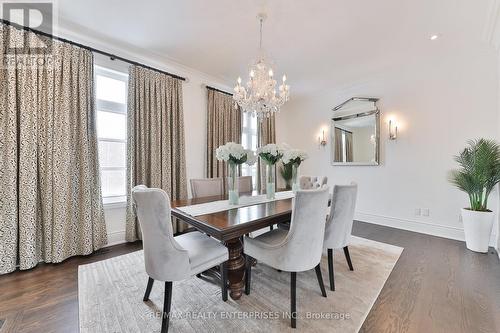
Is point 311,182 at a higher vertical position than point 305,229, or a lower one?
higher

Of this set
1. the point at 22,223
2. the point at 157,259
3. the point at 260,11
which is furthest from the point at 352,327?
the point at 22,223

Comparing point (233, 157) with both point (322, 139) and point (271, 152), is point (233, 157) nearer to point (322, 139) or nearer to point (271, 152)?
point (271, 152)

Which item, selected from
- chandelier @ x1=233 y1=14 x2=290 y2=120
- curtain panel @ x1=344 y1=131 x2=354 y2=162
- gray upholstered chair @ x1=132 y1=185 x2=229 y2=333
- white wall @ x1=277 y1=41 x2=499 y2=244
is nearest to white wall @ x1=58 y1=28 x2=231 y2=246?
chandelier @ x1=233 y1=14 x2=290 y2=120

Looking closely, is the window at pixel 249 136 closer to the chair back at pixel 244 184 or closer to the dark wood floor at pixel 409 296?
the chair back at pixel 244 184

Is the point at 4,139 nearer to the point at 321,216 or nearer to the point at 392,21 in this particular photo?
the point at 321,216

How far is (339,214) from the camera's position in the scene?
73.4 inches

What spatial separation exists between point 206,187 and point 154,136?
A: 47.7 inches

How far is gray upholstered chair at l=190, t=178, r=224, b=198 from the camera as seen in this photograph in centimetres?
266

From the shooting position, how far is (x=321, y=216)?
1.56 meters

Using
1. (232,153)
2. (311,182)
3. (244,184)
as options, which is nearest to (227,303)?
(232,153)

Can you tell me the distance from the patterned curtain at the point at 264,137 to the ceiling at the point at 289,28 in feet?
5.59

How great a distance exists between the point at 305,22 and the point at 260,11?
0.56m

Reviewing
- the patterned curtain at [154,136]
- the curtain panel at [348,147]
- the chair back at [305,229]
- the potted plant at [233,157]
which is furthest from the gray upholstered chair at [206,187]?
the curtain panel at [348,147]

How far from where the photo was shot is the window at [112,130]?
2.91 meters
